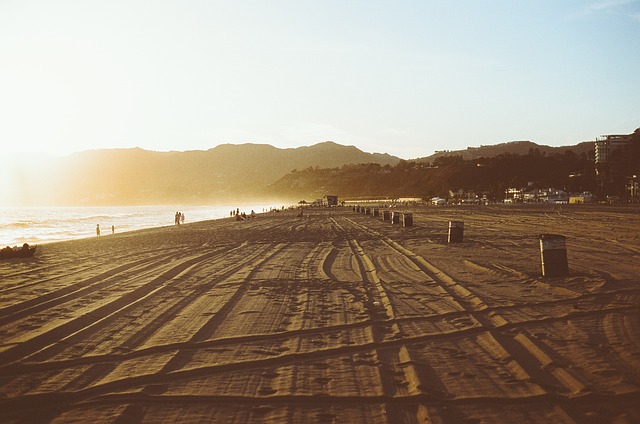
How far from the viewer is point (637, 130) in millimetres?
125812

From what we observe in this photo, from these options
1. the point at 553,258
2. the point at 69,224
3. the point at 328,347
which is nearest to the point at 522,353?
the point at 328,347

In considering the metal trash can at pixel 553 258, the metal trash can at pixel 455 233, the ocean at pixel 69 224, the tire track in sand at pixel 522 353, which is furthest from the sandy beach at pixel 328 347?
the ocean at pixel 69 224

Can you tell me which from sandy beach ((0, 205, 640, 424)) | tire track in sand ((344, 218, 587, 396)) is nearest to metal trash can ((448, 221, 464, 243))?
sandy beach ((0, 205, 640, 424))

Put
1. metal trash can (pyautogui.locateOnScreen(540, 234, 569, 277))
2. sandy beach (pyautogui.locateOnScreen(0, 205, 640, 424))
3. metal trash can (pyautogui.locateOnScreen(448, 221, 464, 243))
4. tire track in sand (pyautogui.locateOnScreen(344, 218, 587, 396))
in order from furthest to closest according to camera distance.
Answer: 1. metal trash can (pyautogui.locateOnScreen(448, 221, 464, 243))
2. metal trash can (pyautogui.locateOnScreen(540, 234, 569, 277))
3. tire track in sand (pyautogui.locateOnScreen(344, 218, 587, 396))
4. sandy beach (pyautogui.locateOnScreen(0, 205, 640, 424))

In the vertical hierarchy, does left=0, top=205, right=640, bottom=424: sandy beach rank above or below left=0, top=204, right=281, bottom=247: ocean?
below

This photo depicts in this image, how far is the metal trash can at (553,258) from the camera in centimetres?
1081

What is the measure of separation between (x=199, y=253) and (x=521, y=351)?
48.3 ft

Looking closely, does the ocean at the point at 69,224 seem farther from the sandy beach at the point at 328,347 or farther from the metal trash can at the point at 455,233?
the sandy beach at the point at 328,347

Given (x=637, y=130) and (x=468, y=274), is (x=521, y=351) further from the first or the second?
(x=637, y=130)

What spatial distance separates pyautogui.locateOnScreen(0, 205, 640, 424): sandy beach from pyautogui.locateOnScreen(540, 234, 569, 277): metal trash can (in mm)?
214

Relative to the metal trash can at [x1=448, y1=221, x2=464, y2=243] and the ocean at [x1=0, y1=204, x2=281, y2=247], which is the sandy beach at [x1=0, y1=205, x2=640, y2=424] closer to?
the metal trash can at [x1=448, y1=221, x2=464, y2=243]

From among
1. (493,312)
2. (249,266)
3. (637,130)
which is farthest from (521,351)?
(637,130)

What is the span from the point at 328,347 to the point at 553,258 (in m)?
6.65

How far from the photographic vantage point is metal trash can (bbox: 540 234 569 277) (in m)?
10.8
